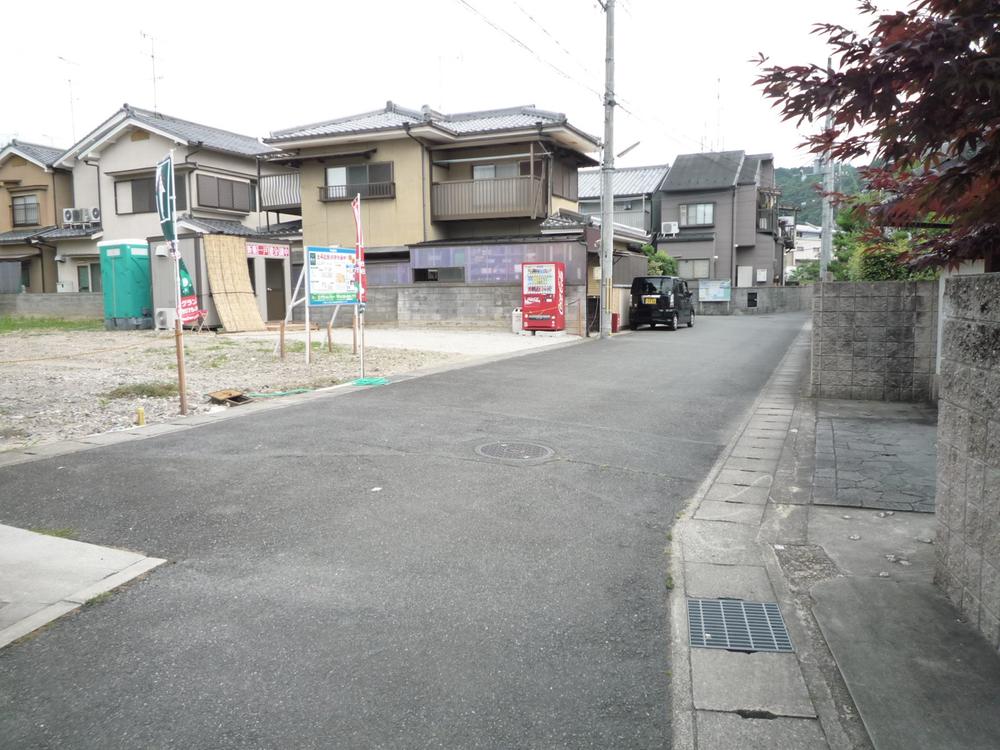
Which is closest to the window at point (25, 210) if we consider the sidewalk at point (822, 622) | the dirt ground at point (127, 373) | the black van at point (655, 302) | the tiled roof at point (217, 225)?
the tiled roof at point (217, 225)

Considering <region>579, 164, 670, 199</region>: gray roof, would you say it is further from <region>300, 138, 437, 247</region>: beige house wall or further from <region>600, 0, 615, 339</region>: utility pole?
<region>600, 0, 615, 339</region>: utility pole

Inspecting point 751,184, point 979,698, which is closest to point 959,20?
point 979,698

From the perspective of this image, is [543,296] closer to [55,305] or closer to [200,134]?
[200,134]

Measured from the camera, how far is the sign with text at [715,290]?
137 ft

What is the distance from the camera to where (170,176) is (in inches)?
325

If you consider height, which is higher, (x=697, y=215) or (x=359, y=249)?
(x=697, y=215)

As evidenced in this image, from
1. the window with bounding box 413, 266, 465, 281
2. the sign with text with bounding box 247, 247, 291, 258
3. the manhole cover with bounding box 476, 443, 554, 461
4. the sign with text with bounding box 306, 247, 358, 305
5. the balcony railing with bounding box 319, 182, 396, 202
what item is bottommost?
the manhole cover with bounding box 476, 443, 554, 461

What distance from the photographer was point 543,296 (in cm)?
2131

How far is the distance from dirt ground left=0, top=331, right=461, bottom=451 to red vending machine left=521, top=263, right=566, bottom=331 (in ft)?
20.5

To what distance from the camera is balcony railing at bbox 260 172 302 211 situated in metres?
28.2

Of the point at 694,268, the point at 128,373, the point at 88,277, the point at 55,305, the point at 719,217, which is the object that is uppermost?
the point at 719,217

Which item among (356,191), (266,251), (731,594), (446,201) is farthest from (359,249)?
(356,191)

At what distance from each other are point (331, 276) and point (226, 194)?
1934cm

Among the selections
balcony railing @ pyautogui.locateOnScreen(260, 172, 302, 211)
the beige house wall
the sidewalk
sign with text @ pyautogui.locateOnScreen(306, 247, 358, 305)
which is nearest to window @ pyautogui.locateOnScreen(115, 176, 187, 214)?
balcony railing @ pyautogui.locateOnScreen(260, 172, 302, 211)
